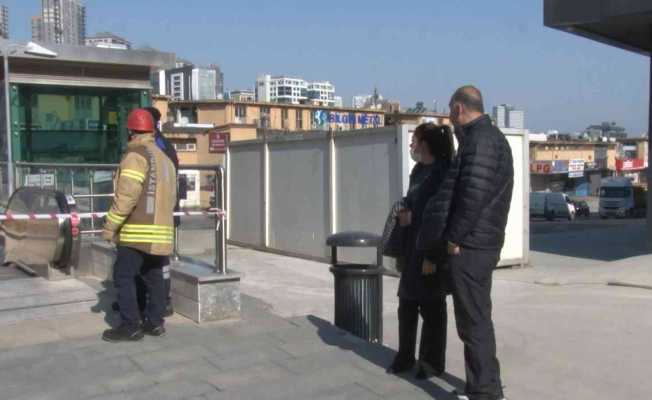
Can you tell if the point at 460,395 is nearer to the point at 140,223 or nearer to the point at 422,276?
the point at 422,276

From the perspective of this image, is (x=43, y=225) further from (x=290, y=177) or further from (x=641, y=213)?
(x=641, y=213)

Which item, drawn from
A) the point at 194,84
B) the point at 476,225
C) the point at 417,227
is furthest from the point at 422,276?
the point at 194,84

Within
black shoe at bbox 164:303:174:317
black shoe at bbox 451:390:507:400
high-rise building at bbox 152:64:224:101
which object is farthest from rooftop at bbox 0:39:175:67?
high-rise building at bbox 152:64:224:101

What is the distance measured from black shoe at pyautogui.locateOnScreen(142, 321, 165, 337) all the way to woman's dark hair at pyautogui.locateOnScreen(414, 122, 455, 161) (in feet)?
8.69

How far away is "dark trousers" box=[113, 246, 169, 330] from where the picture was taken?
574cm

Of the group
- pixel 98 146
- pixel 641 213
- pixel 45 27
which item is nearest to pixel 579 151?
pixel 641 213

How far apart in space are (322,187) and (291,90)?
99063mm

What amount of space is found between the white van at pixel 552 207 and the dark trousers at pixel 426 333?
141 feet

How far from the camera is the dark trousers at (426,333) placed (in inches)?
201

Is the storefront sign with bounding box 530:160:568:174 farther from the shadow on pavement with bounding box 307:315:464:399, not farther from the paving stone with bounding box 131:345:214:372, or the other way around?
the paving stone with bounding box 131:345:214:372

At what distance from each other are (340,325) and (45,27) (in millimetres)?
23605

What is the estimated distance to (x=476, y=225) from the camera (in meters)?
4.29

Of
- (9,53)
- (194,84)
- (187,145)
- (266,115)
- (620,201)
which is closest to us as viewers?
(9,53)

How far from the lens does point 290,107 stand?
243 ft
